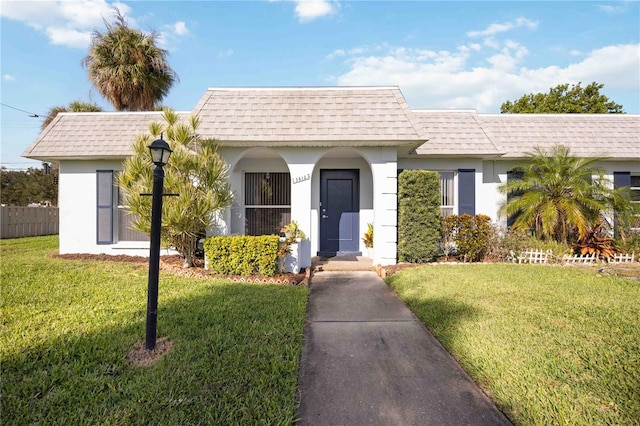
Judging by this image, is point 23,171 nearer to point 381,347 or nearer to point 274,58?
point 274,58

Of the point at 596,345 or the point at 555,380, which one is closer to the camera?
the point at 555,380

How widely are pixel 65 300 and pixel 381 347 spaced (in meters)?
5.19

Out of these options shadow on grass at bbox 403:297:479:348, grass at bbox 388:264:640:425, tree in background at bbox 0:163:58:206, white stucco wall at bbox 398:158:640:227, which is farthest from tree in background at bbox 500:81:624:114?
tree in background at bbox 0:163:58:206

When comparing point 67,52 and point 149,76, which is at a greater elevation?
point 67,52

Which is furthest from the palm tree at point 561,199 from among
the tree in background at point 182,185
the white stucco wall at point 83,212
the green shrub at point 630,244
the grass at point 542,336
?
the white stucco wall at point 83,212

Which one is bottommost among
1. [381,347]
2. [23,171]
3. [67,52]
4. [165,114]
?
[381,347]

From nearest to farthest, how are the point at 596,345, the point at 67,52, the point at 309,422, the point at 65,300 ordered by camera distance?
1. the point at 309,422
2. the point at 596,345
3. the point at 65,300
4. the point at 67,52

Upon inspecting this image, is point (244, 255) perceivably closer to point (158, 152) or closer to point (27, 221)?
point (158, 152)

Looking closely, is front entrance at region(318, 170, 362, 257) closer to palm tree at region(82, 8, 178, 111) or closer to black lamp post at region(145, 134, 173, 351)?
black lamp post at region(145, 134, 173, 351)

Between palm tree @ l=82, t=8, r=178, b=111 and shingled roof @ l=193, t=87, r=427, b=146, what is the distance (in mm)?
7262

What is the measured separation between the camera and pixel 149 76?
13.6 meters

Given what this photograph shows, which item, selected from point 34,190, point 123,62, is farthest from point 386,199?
point 34,190


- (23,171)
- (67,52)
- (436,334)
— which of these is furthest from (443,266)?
(23,171)

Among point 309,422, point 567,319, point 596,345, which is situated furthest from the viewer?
point 567,319
